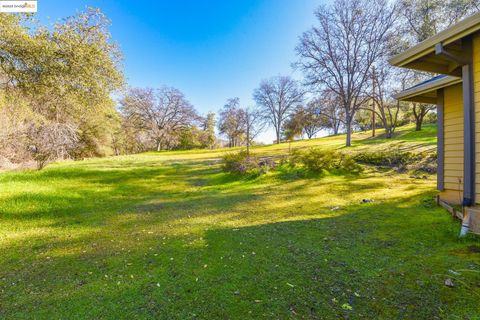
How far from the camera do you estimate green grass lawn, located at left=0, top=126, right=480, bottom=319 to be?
2.21 metres

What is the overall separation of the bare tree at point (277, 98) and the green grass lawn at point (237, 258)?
33198mm

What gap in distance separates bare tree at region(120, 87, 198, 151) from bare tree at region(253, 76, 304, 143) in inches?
499

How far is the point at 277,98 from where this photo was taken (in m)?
39.6

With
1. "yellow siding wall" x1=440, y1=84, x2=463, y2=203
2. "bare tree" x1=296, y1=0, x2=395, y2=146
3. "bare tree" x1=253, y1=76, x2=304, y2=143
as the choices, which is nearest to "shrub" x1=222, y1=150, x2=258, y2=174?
"yellow siding wall" x1=440, y1=84, x2=463, y2=203

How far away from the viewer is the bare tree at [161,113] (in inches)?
1550

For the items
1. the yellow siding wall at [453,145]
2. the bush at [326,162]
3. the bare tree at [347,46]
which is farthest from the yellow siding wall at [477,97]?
the bare tree at [347,46]

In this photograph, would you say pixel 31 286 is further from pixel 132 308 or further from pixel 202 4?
pixel 202 4

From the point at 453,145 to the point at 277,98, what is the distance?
35.8 metres

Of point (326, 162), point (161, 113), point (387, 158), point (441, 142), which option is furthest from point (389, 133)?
point (161, 113)

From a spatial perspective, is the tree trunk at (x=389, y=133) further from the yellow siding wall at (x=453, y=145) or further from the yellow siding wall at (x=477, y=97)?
the yellow siding wall at (x=477, y=97)

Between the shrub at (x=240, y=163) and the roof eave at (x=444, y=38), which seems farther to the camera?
the shrub at (x=240, y=163)

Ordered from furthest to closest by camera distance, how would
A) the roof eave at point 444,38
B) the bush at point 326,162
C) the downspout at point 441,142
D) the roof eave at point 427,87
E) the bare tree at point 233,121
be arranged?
the bare tree at point 233,121
the bush at point 326,162
the downspout at point 441,142
the roof eave at point 427,87
the roof eave at point 444,38

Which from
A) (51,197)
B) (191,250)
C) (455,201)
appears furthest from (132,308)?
(455,201)

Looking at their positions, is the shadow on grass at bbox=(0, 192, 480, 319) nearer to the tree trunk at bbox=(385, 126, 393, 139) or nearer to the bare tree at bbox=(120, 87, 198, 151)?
the tree trunk at bbox=(385, 126, 393, 139)
